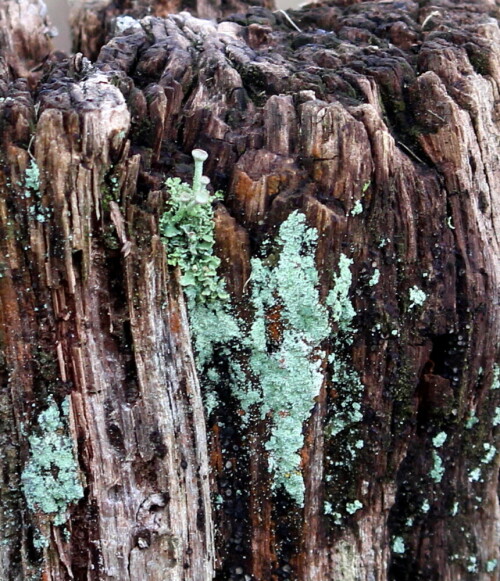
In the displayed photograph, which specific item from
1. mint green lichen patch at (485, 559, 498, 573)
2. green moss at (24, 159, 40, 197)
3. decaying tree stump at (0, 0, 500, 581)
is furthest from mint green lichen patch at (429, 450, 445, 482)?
green moss at (24, 159, 40, 197)

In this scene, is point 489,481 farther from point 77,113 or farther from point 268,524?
point 77,113

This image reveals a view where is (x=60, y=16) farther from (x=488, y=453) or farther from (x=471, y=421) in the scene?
(x=488, y=453)

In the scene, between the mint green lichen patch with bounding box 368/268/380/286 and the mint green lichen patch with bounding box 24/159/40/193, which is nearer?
the mint green lichen patch with bounding box 24/159/40/193

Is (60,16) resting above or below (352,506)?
above

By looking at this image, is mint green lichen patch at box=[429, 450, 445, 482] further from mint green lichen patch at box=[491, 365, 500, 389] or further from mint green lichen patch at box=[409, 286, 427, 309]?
mint green lichen patch at box=[409, 286, 427, 309]

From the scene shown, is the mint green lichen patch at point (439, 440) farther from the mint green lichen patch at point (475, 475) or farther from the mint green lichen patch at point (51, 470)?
the mint green lichen patch at point (51, 470)

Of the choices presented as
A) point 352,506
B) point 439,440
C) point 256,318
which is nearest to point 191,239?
point 256,318

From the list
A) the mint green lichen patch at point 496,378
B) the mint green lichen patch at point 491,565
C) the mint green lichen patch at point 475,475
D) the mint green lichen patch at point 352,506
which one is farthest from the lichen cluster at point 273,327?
the mint green lichen patch at point 491,565
